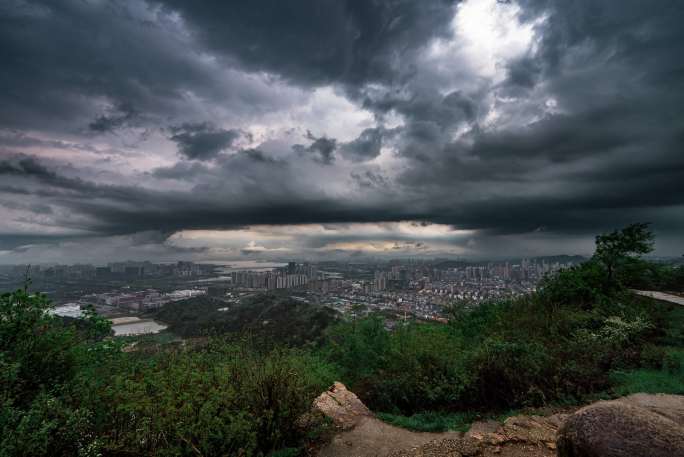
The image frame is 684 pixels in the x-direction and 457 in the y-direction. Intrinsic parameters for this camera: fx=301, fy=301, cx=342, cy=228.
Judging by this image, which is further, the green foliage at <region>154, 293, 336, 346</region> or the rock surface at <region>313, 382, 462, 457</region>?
the green foliage at <region>154, 293, 336, 346</region>

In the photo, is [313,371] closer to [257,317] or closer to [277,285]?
[257,317]

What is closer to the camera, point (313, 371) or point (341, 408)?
point (341, 408)

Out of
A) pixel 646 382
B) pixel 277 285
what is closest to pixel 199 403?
pixel 646 382

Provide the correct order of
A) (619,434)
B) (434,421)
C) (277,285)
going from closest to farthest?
(619,434) < (434,421) < (277,285)

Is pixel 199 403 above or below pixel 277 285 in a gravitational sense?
above

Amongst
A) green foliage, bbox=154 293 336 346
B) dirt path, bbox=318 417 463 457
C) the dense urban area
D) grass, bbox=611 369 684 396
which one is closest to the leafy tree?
grass, bbox=611 369 684 396

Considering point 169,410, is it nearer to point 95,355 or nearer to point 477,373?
point 95,355

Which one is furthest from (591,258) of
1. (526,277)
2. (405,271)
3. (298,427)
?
(405,271)

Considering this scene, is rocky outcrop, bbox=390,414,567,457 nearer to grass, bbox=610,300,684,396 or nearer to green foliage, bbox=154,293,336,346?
grass, bbox=610,300,684,396

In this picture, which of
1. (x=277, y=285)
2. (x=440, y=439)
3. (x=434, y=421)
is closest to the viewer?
(x=440, y=439)
